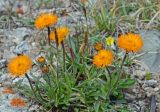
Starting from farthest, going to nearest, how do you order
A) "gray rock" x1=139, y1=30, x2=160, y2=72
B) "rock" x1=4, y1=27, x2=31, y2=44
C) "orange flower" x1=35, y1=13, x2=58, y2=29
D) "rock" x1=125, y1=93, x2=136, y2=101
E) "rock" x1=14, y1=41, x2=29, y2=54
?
"rock" x1=4, y1=27, x2=31, y2=44, "rock" x1=14, y1=41, x2=29, y2=54, "gray rock" x1=139, y1=30, x2=160, y2=72, "rock" x1=125, y1=93, x2=136, y2=101, "orange flower" x1=35, y1=13, x2=58, y2=29

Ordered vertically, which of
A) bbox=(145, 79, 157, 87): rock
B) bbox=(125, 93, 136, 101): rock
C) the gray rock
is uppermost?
the gray rock

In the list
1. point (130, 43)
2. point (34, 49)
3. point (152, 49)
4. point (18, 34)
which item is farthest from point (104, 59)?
point (18, 34)

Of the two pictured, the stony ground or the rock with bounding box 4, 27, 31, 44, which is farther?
the rock with bounding box 4, 27, 31, 44

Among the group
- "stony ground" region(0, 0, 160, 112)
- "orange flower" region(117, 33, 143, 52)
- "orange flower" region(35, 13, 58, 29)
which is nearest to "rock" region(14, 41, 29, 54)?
"stony ground" region(0, 0, 160, 112)

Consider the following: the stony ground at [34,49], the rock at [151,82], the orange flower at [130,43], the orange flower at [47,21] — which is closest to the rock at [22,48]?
the stony ground at [34,49]

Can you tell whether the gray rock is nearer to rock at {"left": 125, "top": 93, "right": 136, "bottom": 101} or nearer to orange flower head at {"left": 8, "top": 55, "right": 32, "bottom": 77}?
rock at {"left": 125, "top": 93, "right": 136, "bottom": 101}

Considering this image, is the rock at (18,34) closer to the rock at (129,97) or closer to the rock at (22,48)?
the rock at (22,48)

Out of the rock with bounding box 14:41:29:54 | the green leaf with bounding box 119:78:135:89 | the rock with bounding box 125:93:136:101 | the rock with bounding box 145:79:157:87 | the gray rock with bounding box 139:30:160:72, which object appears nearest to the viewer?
A: the green leaf with bounding box 119:78:135:89

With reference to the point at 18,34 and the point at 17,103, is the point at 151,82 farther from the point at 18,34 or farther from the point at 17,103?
the point at 18,34
